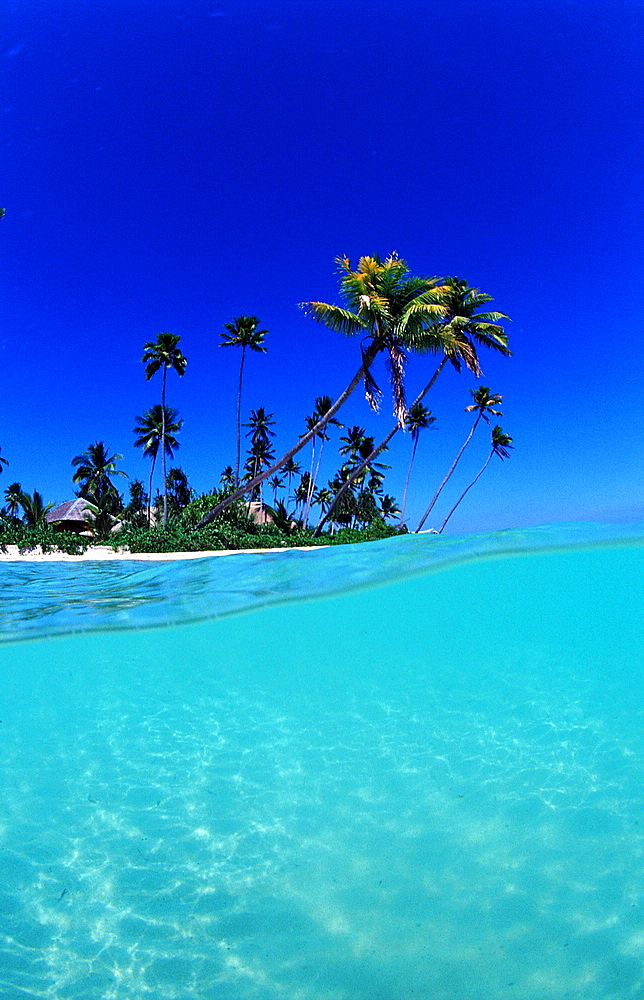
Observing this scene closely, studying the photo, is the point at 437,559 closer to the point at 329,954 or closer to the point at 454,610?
the point at 454,610

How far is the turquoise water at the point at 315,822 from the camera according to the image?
3.32 meters

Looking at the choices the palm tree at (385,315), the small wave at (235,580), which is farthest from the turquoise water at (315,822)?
the palm tree at (385,315)

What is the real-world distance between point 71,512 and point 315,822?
40788 mm

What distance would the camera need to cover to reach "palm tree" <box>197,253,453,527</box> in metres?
21.6

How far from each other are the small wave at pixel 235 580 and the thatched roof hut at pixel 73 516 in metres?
25.9

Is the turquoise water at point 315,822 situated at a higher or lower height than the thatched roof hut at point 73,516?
lower

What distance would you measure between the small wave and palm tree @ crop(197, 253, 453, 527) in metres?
9.18

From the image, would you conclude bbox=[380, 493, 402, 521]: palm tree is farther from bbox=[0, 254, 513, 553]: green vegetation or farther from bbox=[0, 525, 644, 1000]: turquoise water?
bbox=[0, 525, 644, 1000]: turquoise water

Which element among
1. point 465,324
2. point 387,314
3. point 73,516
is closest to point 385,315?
point 387,314

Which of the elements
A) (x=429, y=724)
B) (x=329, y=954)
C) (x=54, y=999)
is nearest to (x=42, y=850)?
(x=54, y=999)

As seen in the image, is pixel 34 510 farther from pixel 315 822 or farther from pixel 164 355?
pixel 315 822

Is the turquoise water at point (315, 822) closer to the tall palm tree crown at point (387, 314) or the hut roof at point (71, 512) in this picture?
the tall palm tree crown at point (387, 314)

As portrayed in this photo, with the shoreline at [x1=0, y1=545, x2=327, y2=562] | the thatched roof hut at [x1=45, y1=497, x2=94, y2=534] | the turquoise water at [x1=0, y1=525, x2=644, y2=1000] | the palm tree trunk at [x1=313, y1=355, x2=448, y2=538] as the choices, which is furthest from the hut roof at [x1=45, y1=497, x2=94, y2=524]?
the turquoise water at [x1=0, y1=525, x2=644, y2=1000]

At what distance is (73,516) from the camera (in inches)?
1570
